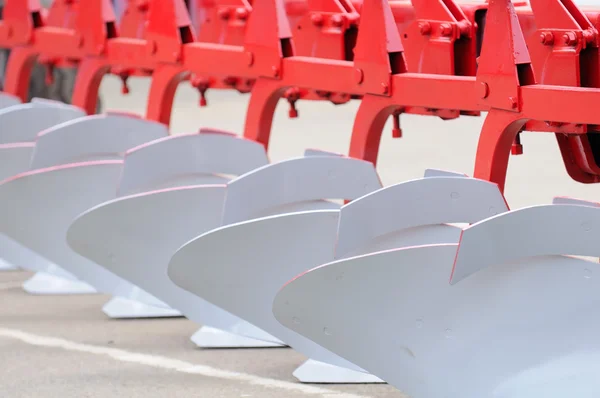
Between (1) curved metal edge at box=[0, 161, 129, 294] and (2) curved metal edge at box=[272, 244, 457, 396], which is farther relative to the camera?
(1) curved metal edge at box=[0, 161, 129, 294]

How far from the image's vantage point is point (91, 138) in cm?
367

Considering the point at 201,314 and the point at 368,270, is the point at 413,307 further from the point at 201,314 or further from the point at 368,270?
the point at 201,314

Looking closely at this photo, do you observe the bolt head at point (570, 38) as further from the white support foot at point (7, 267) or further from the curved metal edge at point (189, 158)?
the white support foot at point (7, 267)

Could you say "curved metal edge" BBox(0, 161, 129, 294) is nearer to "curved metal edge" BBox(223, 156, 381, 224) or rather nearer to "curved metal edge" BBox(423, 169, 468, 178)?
"curved metal edge" BBox(223, 156, 381, 224)

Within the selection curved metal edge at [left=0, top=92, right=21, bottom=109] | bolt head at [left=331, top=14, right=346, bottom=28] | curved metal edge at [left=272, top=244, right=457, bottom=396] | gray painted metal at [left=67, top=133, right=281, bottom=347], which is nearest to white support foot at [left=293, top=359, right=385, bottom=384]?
gray painted metal at [left=67, top=133, right=281, bottom=347]

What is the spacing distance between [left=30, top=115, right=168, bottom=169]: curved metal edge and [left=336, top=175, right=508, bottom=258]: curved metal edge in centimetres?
139

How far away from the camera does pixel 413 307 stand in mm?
2268

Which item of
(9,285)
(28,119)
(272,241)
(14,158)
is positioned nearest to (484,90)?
(272,241)

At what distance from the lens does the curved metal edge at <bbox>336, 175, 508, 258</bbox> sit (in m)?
2.45

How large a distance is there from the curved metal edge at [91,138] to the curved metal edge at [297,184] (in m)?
0.95

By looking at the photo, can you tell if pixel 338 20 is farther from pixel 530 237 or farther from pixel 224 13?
pixel 530 237

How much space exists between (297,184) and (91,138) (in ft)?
3.42

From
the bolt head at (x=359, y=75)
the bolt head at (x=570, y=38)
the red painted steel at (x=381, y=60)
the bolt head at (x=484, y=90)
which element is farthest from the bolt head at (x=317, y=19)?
the bolt head at (x=570, y=38)

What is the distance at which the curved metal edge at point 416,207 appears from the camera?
2.45 m
